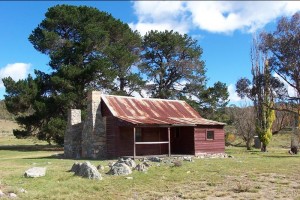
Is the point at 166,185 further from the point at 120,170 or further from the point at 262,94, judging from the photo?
the point at 262,94

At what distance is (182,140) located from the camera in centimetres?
3256

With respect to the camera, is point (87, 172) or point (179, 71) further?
point (179, 71)

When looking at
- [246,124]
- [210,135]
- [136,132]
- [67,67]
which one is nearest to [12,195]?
[136,132]

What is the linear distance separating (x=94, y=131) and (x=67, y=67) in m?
12.7

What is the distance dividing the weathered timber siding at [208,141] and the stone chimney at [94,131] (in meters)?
7.24

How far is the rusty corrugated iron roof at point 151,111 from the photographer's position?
29.7 metres

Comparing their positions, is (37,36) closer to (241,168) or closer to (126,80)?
(126,80)

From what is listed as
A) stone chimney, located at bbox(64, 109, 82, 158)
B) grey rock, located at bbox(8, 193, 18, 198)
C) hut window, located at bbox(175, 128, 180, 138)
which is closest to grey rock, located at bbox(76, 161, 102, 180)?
grey rock, located at bbox(8, 193, 18, 198)

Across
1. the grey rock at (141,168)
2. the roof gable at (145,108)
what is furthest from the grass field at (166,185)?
the roof gable at (145,108)

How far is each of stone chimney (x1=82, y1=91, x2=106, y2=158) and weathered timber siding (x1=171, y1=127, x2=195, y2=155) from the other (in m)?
6.12

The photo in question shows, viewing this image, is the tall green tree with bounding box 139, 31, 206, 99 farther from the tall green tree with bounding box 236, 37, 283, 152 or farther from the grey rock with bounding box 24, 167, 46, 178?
the grey rock with bounding box 24, 167, 46, 178

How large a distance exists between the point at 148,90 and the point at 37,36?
15.3 meters

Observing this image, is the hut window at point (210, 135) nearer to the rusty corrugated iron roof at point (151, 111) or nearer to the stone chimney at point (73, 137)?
the rusty corrugated iron roof at point (151, 111)

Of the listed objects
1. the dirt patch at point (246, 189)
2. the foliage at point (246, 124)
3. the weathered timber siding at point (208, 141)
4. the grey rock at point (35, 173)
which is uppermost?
the foliage at point (246, 124)
